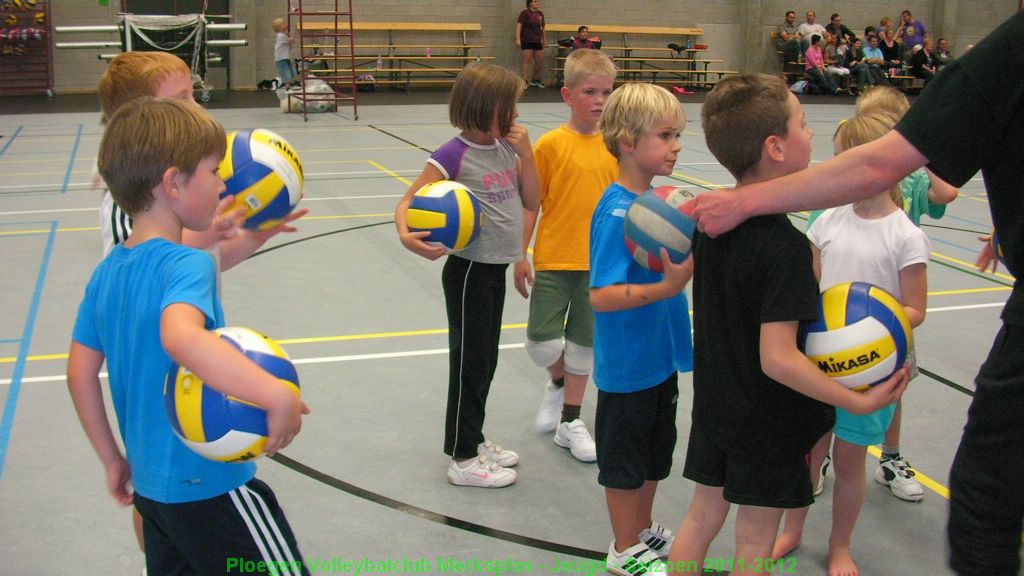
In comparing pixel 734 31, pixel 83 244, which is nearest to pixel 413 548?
pixel 83 244

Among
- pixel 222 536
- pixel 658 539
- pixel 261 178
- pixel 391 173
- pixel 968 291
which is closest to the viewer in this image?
pixel 222 536

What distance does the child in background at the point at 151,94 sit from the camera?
240 cm

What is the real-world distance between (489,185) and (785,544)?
1.51 metres

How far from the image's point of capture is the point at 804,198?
6.31ft

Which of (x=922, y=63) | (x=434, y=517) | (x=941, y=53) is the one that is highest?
(x=941, y=53)

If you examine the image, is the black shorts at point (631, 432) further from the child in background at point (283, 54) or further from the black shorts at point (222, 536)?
the child in background at point (283, 54)

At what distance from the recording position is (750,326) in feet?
6.84

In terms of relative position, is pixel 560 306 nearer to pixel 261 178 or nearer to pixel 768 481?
pixel 261 178

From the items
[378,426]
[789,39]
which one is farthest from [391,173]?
[789,39]

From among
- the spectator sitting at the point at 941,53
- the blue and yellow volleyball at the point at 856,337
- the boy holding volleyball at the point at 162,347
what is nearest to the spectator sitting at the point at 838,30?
the spectator sitting at the point at 941,53

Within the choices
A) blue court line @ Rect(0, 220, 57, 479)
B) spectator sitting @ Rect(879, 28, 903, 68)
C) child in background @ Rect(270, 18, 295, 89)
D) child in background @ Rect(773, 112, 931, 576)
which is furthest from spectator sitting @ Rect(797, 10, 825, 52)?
child in background @ Rect(773, 112, 931, 576)

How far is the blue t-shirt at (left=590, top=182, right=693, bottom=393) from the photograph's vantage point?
101 inches

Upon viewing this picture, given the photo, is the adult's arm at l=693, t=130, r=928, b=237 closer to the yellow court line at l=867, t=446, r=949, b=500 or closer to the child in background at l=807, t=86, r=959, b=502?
the child in background at l=807, t=86, r=959, b=502

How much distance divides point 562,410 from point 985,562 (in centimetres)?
209
